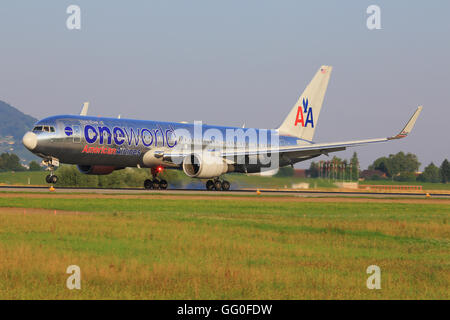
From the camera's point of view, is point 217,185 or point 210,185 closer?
point 217,185

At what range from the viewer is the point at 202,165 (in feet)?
158

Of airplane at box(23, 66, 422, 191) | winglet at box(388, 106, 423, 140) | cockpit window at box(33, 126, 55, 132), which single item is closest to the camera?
cockpit window at box(33, 126, 55, 132)

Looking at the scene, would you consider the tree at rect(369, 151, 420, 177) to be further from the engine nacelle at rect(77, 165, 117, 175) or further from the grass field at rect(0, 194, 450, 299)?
the grass field at rect(0, 194, 450, 299)

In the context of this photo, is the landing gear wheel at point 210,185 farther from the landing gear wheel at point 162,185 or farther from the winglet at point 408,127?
the winglet at point 408,127

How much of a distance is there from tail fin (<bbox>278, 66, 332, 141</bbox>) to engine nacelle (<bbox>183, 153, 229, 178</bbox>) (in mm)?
11746

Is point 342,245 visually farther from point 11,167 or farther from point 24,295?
point 11,167

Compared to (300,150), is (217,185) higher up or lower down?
lower down

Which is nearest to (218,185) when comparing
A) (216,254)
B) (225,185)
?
(225,185)

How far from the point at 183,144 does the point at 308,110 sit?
544 inches

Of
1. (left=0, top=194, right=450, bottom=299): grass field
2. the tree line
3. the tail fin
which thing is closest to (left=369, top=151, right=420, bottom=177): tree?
the tree line

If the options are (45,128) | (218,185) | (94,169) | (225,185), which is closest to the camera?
(45,128)

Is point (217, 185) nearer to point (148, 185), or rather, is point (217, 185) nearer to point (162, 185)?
point (162, 185)

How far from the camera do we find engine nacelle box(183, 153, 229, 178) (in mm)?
48250

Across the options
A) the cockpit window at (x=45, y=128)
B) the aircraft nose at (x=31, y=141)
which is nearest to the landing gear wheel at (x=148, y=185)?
the cockpit window at (x=45, y=128)
